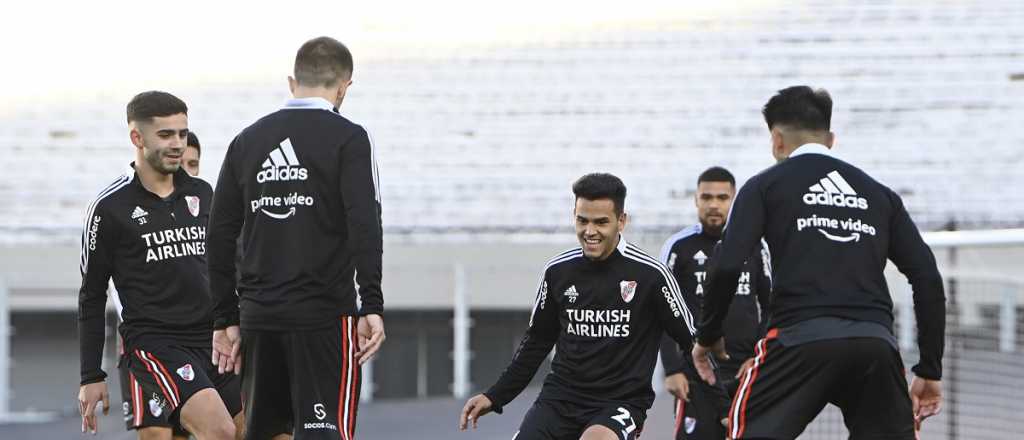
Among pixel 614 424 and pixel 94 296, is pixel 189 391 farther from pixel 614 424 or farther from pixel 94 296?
pixel 614 424

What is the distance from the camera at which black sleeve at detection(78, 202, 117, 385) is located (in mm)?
6500

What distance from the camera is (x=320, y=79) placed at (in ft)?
17.2

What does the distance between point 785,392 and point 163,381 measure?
296cm

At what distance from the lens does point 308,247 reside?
16.9 feet

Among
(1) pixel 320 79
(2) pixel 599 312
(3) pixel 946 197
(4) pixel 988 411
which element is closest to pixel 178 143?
(1) pixel 320 79

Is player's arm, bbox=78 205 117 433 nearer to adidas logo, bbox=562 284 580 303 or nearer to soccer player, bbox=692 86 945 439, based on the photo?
adidas logo, bbox=562 284 580 303

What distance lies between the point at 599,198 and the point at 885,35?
34.1 feet

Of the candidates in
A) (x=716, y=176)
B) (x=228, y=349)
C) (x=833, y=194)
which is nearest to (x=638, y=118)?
(x=716, y=176)

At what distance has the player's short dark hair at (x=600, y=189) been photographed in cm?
621

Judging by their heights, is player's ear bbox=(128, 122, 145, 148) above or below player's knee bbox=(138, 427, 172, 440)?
above

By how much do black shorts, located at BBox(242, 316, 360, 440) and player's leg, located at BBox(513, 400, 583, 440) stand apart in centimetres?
109

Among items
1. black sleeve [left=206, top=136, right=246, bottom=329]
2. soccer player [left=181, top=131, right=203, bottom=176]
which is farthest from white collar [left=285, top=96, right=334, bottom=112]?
soccer player [left=181, top=131, right=203, bottom=176]

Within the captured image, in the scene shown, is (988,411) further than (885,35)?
No

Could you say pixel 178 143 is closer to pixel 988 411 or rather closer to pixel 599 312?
pixel 599 312
